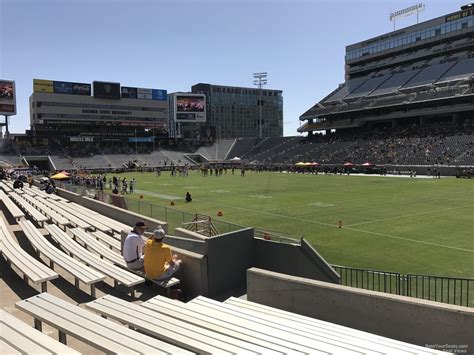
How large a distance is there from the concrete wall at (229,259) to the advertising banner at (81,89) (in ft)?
323

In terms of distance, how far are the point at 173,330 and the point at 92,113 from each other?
4035 inches

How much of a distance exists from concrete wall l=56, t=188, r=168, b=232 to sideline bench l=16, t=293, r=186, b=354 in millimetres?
6825

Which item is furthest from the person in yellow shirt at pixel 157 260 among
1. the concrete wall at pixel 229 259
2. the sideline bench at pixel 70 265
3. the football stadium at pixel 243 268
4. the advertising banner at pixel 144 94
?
the advertising banner at pixel 144 94

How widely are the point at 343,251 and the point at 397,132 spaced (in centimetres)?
6747

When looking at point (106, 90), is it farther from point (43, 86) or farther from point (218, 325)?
point (218, 325)

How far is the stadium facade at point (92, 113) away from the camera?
312 feet

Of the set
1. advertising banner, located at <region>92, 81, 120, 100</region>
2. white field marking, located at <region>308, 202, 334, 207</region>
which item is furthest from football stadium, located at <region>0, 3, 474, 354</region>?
advertising banner, located at <region>92, 81, 120, 100</region>

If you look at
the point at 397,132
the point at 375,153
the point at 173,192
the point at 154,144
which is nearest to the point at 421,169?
the point at 375,153

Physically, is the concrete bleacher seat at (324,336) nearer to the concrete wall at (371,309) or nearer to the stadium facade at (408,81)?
the concrete wall at (371,309)

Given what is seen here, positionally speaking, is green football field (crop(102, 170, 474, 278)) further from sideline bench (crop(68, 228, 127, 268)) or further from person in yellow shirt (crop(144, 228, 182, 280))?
person in yellow shirt (crop(144, 228, 182, 280))

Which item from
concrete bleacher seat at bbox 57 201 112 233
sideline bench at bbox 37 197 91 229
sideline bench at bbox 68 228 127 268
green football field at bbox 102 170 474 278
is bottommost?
green football field at bbox 102 170 474 278

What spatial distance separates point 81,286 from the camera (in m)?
8.38

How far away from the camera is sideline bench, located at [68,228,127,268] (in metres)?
9.36

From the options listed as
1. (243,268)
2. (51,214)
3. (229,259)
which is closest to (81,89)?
(51,214)
